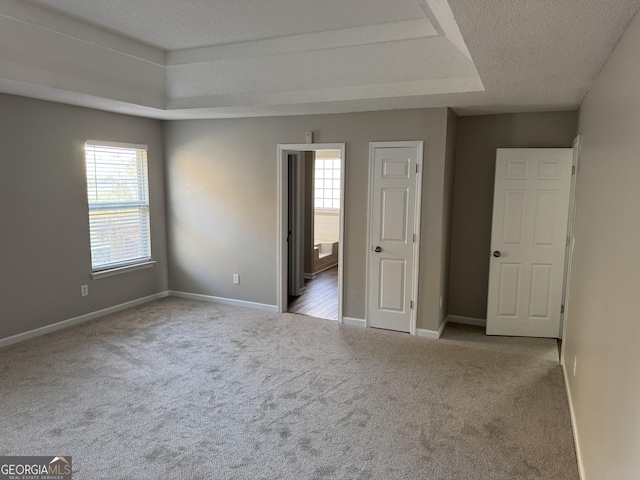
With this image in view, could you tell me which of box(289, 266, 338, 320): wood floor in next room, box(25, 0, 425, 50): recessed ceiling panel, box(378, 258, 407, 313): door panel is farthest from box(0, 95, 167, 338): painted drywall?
box(378, 258, 407, 313): door panel

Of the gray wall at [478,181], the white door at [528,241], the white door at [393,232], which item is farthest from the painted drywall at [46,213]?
the white door at [528,241]

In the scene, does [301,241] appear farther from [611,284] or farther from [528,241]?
[611,284]

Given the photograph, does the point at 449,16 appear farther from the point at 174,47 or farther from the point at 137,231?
the point at 137,231

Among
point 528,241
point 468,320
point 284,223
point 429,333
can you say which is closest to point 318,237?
point 284,223

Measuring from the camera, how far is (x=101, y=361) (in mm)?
4012

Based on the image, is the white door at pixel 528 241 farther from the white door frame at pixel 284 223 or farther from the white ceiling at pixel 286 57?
the white door frame at pixel 284 223

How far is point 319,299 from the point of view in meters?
6.18

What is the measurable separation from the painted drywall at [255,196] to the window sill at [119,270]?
1.36ft

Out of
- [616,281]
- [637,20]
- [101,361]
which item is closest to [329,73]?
[637,20]

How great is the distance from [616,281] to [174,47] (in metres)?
4.01

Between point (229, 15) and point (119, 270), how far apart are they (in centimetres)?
338

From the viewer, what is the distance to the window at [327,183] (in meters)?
10.0

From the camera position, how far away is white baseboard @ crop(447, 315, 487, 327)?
16.9 feet

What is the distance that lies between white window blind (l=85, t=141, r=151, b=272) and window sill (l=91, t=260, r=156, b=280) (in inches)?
1.9
